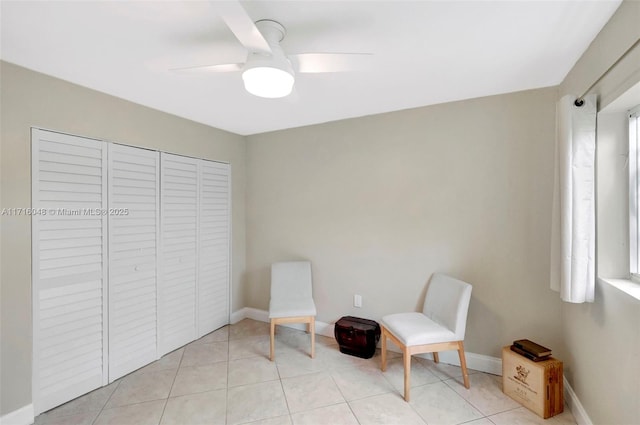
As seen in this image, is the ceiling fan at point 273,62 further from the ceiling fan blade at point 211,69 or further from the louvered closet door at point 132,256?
the louvered closet door at point 132,256

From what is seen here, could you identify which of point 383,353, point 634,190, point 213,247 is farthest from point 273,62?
point 213,247

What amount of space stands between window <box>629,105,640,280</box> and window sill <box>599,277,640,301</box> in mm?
55

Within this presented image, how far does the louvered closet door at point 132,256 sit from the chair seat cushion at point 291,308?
109 centimetres

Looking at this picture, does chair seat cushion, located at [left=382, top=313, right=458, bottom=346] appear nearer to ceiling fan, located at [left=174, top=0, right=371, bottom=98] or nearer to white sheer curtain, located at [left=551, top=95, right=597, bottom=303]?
white sheer curtain, located at [left=551, top=95, right=597, bottom=303]

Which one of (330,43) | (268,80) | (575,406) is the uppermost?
(330,43)

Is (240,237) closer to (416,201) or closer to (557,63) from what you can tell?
(416,201)

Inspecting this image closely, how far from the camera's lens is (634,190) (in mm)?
1534

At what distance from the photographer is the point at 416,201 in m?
2.65

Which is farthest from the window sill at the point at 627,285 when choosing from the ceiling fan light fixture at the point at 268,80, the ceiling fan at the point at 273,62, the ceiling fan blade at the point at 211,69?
the ceiling fan blade at the point at 211,69

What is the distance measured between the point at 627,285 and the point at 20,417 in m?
3.58

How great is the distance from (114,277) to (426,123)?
296 centimetres

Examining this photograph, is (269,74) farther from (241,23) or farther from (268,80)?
(241,23)

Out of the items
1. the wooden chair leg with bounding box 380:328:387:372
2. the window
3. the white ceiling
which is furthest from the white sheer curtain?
the wooden chair leg with bounding box 380:328:387:372

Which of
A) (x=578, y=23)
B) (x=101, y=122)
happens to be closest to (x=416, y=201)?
(x=578, y=23)
